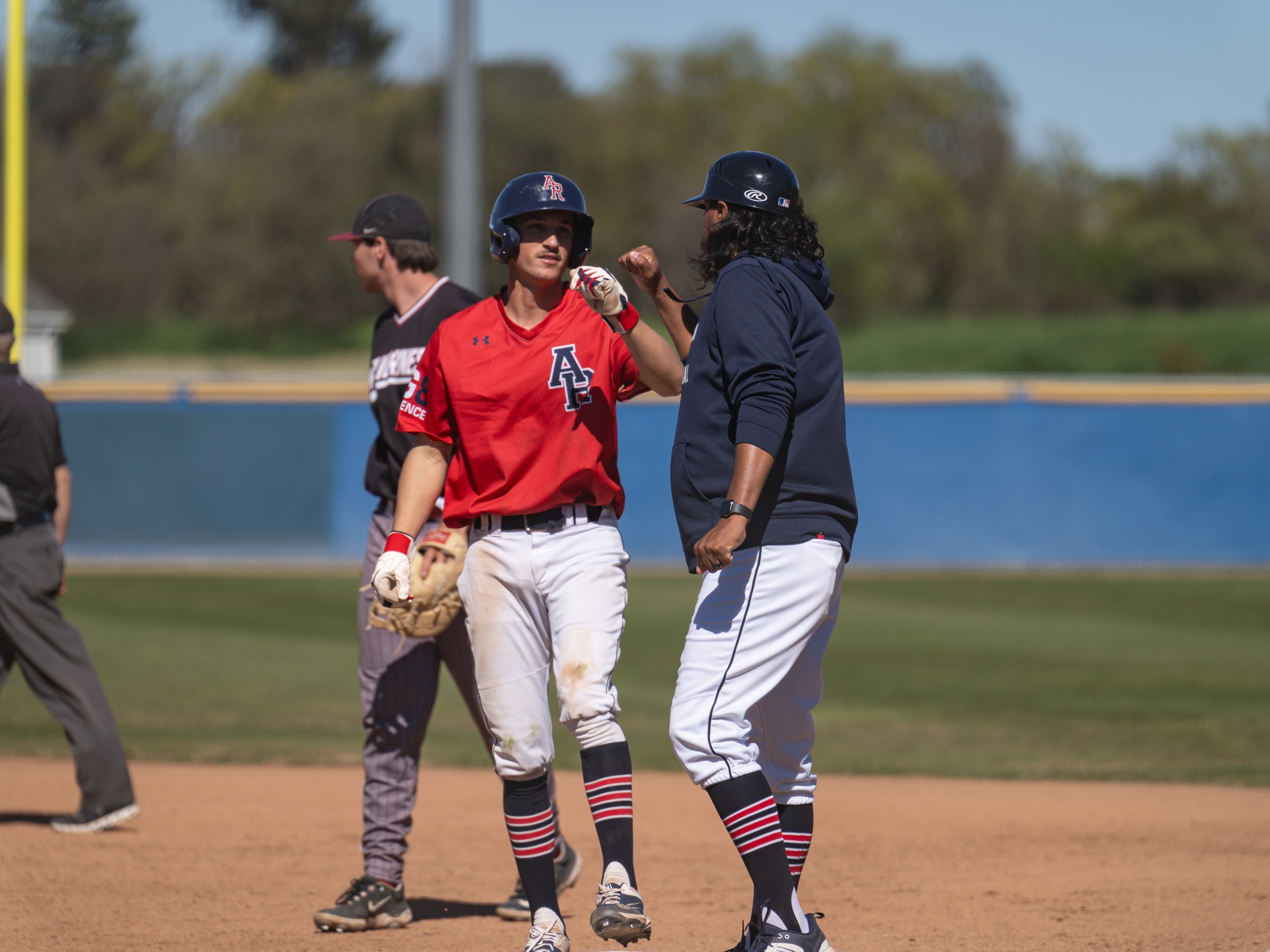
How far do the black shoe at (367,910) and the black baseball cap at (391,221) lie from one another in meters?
2.04

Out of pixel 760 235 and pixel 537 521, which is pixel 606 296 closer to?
pixel 760 235

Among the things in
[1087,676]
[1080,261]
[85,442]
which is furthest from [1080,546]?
[1080,261]

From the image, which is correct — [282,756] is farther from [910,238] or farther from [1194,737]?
[910,238]

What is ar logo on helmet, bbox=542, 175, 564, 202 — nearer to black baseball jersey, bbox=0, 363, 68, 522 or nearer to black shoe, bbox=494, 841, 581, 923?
black shoe, bbox=494, 841, 581, 923

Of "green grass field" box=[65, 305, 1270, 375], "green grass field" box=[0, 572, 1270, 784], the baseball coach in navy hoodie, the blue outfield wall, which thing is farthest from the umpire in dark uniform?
"green grass field" box=[65, 305, 1270, 375]

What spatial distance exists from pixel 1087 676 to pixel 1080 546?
24.6 ft

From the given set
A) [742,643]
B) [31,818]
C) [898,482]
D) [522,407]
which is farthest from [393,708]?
→ [898,482]

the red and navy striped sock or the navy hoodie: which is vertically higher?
the navy hoodie

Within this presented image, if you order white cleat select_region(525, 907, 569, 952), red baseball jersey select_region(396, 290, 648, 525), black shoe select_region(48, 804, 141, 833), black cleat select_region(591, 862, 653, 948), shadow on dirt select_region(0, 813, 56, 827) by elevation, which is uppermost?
red baseball jersey select_region(396, 290, 648, 525)

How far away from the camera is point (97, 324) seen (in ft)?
122

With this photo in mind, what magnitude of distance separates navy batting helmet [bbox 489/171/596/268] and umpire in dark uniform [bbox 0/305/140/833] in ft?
8.01

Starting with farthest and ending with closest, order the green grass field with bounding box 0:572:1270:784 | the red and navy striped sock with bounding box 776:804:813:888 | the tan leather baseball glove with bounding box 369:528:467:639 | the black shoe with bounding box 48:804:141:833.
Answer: the green grass field with bounding box 0:572:1270:784
the black shoe with bounding box 48:804:141:833
the tan leather baseball glove with bounding box 369:528:467:639
the red and navy striped sock with bounding box 776:804:813:888

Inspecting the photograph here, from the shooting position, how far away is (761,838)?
348 centimetres

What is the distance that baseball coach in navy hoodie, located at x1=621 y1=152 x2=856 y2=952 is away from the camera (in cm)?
347
